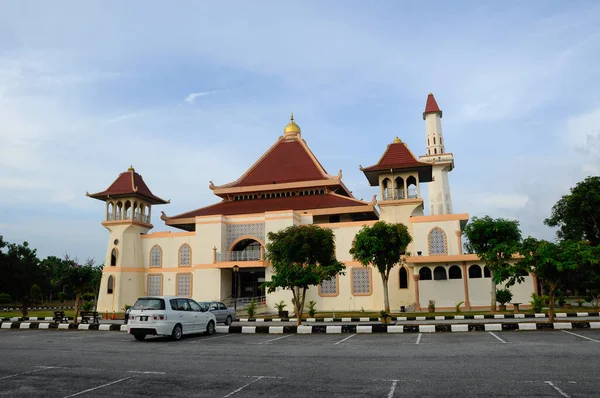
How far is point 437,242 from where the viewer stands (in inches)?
1223

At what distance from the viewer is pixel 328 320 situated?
23.5m

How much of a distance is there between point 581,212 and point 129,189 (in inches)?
1583

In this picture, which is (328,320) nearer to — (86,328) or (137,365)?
(86,328)

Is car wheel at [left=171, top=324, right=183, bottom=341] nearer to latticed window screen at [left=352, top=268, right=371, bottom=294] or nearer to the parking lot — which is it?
the parking lot

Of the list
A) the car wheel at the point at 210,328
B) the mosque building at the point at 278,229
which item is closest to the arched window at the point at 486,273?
the mosque building at the point at 278,229

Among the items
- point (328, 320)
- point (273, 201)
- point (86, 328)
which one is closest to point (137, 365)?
point (86, 328)

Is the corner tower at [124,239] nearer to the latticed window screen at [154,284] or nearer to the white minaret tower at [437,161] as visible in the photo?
the latticed window screen at [154,284]

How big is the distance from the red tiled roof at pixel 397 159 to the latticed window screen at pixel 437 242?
16.0ft

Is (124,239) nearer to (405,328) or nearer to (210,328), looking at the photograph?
(210,328)

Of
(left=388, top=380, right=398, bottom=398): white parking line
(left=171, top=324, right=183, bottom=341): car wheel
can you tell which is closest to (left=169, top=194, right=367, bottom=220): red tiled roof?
(left=171, top=324, right=183, bottom=341): car wheel

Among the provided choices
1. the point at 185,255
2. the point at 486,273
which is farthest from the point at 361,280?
the point at 185,255

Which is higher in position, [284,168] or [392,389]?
[284,168]

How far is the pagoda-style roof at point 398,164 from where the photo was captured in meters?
32.8

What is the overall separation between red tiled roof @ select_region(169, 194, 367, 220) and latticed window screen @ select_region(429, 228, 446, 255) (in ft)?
18.4
